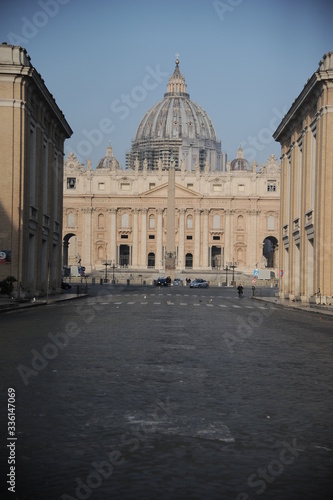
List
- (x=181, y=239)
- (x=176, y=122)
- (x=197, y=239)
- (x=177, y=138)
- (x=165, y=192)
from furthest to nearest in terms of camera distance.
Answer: (x=176, y=122) → (x=177, y=138) → (x=181, y=239) → (x=197, y=239) → (x=165, y=192)

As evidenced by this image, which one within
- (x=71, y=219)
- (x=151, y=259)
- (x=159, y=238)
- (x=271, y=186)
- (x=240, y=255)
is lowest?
(x=151, y=259)

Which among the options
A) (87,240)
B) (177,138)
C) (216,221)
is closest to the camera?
(87,240)

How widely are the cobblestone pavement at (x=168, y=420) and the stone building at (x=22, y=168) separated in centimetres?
2350

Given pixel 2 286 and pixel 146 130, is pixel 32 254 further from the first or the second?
pixel 146 130

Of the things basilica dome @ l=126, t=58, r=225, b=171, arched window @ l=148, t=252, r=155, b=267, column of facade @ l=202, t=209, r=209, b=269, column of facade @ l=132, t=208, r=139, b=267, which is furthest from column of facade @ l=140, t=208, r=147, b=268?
basilica dome @ l=126, t=58, r=225, b=171

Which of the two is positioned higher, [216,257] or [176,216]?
[176,216]

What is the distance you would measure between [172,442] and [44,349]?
914 centimetres

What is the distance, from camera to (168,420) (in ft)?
29.7

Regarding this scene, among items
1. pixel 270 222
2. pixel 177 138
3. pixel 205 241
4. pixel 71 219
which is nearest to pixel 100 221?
pixel 71 219

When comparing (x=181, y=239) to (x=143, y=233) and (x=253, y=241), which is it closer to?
(x=143, y=233)

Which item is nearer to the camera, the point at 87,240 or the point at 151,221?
the point at 87,240

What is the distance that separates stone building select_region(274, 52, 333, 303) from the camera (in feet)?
139

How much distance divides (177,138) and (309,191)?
143 metres

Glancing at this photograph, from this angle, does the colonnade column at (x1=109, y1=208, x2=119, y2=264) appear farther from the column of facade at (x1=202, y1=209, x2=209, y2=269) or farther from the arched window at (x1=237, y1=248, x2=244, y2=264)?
the arched window at (x1=237, y1=248, x2=244, y2=264)
